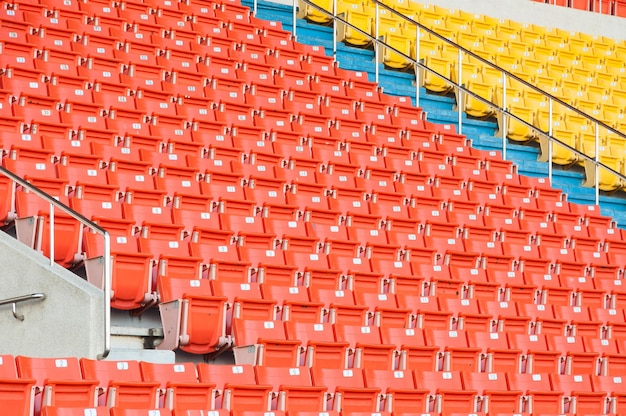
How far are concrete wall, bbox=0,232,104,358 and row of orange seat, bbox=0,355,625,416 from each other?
1.79 feet

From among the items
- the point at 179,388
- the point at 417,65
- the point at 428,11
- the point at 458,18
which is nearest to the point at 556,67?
the point at 458,18

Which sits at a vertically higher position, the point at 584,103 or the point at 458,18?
the point at 458,18

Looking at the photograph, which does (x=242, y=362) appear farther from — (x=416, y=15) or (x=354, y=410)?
(x=416, y=15)

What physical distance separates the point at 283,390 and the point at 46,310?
4.38 feet

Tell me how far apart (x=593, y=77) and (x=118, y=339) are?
8596 mm

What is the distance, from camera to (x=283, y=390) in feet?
20.6

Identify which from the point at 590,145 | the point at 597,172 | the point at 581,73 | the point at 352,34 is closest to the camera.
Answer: the point at 597,172

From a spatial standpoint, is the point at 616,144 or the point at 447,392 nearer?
the point at 447,392

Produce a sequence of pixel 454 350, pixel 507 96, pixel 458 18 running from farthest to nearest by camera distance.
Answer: pixel 458 18, pixel 507 96, pixel 454 350

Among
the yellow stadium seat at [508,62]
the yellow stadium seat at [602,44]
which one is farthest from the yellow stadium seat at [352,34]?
the yellow stadium seat at [602,44]

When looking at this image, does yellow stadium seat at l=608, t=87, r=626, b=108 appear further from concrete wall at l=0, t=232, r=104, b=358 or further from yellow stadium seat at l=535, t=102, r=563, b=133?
concrete wall at l=0, t=232, r=104, b=358

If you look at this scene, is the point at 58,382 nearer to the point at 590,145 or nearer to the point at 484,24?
the point at 590,145

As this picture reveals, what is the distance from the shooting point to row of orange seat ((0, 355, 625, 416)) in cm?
551

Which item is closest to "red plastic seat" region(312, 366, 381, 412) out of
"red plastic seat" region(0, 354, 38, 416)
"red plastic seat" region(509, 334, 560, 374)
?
"red plastic seat" region(509, 334, 560, 374)
